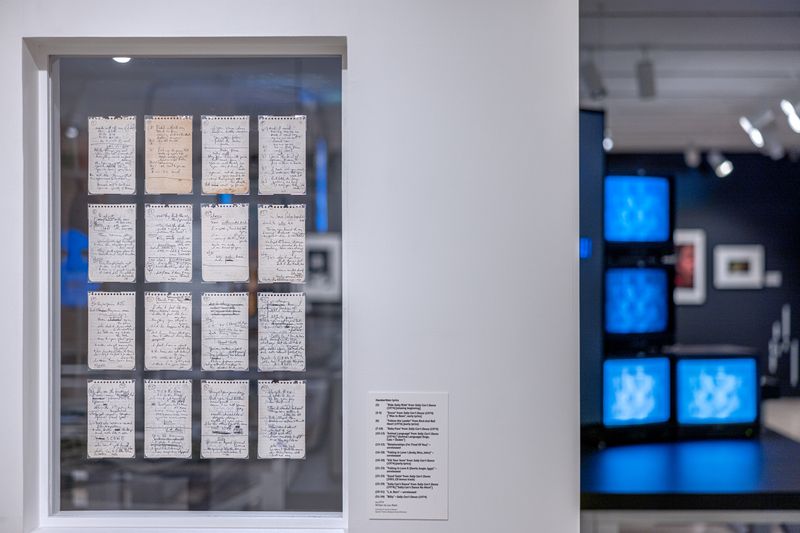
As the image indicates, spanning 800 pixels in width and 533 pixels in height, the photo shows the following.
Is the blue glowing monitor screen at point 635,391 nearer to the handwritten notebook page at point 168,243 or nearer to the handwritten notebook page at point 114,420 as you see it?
the handwritten notebook page at point 168,243

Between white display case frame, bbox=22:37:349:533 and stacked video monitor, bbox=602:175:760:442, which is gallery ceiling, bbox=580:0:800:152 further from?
white display case frame, bbox=22:37:349:533

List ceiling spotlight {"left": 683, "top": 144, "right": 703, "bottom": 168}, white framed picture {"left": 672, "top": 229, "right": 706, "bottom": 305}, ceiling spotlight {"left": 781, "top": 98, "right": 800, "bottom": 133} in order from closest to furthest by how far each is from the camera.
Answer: ceiling spotlight {"left": 781, "top": 98, "right": 800, "bottom": 133}, ceiling spotlight {"left": 683, "top": 144, "right": 703, "bottom": 168}, white framed picture {"left": 672, "top": 229, "right": 706, "bottom": 305}

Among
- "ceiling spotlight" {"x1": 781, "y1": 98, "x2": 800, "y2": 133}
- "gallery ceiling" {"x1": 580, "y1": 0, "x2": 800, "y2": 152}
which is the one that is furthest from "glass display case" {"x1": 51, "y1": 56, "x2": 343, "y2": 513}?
"ceiling spotlight" {"x1": 781, "y1": 98, "x2": 800, "y2": 133}

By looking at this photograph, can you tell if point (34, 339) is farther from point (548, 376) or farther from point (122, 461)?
point (548, 376)

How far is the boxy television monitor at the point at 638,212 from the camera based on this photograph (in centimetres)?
192

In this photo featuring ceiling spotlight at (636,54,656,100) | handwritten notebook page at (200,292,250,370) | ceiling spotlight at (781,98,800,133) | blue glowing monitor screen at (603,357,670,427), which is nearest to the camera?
handwritten notebook page at (200,292,250,370)

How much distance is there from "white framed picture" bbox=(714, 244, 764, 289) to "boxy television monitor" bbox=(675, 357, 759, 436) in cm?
436

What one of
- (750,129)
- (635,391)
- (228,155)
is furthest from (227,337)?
(750,129)

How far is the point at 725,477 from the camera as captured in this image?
1.67 meters

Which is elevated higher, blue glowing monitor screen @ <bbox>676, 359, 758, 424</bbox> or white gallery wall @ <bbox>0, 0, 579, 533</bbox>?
white gallery wall @ <bbox>0, 0, 579, 533</bbox>

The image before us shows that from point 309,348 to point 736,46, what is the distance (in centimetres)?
338

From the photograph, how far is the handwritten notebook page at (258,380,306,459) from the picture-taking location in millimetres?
1664

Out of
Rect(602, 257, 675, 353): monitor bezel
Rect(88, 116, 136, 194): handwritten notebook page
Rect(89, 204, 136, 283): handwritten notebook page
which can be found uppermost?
Rect(88, 116, 136, 194): handwritten notebook page

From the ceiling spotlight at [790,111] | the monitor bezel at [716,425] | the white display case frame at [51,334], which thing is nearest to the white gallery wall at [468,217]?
the white display case frame at [51,334]
